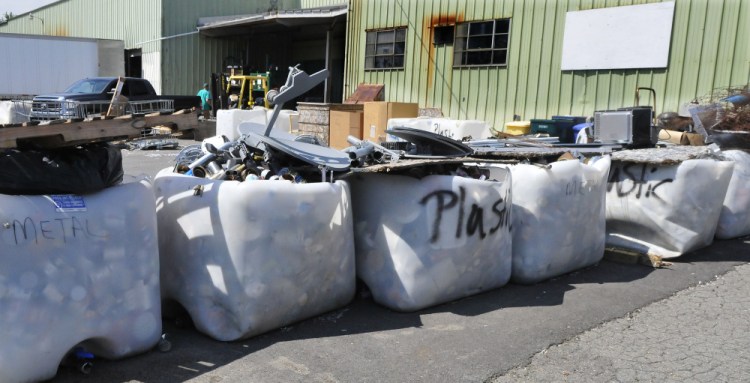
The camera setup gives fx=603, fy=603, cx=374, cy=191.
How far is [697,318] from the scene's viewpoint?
14.2ft

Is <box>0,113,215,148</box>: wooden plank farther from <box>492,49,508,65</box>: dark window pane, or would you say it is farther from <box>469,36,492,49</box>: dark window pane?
<box>469,36,492,49</box>: dark window pane

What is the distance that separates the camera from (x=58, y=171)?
3049mm

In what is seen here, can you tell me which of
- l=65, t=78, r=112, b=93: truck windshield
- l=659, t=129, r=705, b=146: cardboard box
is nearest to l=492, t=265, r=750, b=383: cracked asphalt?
l=659, t=129, r=705, b=146: cardboard box

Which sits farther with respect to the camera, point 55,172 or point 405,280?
point 405,280

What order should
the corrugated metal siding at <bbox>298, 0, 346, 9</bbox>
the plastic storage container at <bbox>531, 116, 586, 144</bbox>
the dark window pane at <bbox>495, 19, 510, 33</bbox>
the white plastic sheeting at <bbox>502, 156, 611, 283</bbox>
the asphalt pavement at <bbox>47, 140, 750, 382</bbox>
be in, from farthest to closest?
the corrugated metal siding at <bbox>298, 0, 346, 9</bbox>
the dark window pane at <bbox>495, 19, 510, 33</bbox>
the plastic storage container at <bbox>531, 116, 586, 144</bbox>
the white plastic sheeting at <bbox>502, 156, 611, 283</bbox>
the asphalt pavement at <bbox>47, 140, 750, 382</bbox>

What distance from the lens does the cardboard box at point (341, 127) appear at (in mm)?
12594

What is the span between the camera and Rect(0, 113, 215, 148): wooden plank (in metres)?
2.90

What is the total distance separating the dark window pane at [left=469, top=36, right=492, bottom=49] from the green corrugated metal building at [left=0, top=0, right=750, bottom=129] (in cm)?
3

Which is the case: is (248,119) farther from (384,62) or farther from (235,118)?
(384,62)

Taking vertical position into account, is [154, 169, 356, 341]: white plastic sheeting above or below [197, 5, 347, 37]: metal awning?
below

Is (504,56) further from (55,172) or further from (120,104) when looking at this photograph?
(55,172)

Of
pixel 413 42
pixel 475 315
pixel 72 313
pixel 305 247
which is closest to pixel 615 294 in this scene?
pixel 475 315

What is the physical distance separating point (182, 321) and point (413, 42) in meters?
12.3

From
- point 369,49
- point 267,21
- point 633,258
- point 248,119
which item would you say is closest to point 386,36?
point 369,49
